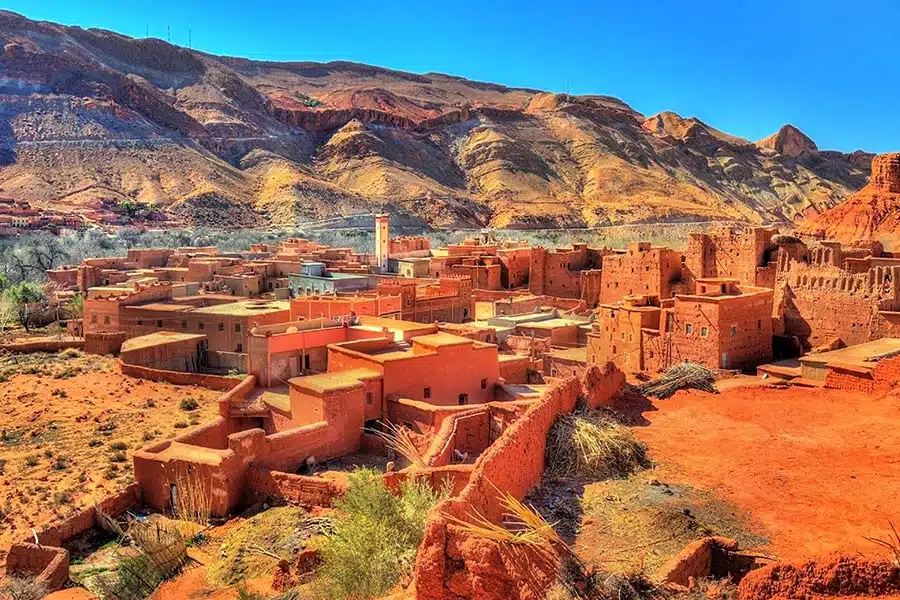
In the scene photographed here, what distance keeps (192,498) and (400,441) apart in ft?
10.7

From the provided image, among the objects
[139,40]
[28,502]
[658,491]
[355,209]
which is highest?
[139,40]

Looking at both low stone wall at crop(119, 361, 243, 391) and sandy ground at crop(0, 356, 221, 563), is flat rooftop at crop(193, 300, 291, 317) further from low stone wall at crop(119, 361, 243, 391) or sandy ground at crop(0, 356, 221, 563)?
sandy ground at crop(0, 356, 221, 563)

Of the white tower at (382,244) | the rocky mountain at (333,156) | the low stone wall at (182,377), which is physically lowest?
the low stone wall at (182,377)

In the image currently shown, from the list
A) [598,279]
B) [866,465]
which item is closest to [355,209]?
[598,279]

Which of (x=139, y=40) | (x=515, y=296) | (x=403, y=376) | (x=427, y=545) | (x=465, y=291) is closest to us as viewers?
(x=427, y=545)

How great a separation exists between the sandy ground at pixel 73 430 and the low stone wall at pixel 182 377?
0.29m

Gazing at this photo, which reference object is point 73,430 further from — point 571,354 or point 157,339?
point 571,354

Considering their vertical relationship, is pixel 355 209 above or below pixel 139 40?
below

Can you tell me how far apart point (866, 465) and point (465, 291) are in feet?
61.0

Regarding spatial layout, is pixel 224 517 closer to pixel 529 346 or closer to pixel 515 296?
pixel 529 346

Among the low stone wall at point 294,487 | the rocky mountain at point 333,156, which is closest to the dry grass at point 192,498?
the low stone wall at point 294,487

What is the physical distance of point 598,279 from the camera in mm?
34500

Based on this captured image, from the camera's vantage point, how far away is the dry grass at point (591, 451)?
11.0 m

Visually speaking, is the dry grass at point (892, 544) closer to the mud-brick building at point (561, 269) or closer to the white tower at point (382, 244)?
the mud-brick building at point (561, 269)
